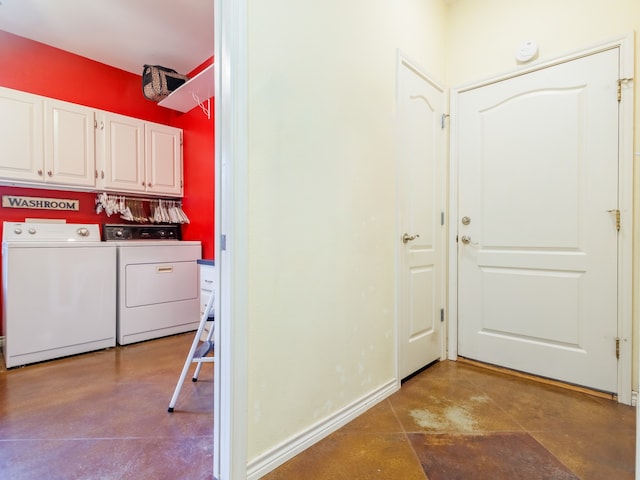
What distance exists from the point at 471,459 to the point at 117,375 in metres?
2.17

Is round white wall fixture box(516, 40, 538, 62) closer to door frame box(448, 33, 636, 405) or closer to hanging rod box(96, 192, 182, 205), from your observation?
door frame box(448, 33, 636, 405)

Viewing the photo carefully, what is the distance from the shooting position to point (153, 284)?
2.95 metres

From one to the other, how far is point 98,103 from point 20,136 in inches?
32.8

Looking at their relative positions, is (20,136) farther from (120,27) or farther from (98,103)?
(120,27)

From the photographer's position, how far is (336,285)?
1563 mm

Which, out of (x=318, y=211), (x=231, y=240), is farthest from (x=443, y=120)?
(x=231, y=240)

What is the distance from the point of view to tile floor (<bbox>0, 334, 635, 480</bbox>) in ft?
4.14

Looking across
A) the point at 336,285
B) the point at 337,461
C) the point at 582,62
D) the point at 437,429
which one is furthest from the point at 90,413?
the point at 582,62

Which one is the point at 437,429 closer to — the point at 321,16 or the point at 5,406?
the point at 321,16

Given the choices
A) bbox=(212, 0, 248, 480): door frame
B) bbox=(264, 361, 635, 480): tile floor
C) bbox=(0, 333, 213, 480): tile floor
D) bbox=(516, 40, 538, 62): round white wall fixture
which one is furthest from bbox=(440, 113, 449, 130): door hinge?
bbox=(0, 333, 213, 480): tile floor

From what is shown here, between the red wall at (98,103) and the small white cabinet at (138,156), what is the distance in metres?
0.14

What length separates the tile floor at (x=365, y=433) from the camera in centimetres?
126

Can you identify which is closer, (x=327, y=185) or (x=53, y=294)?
(x=327, y=185)

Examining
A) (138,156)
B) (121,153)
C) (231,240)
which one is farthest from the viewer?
(138,156)
